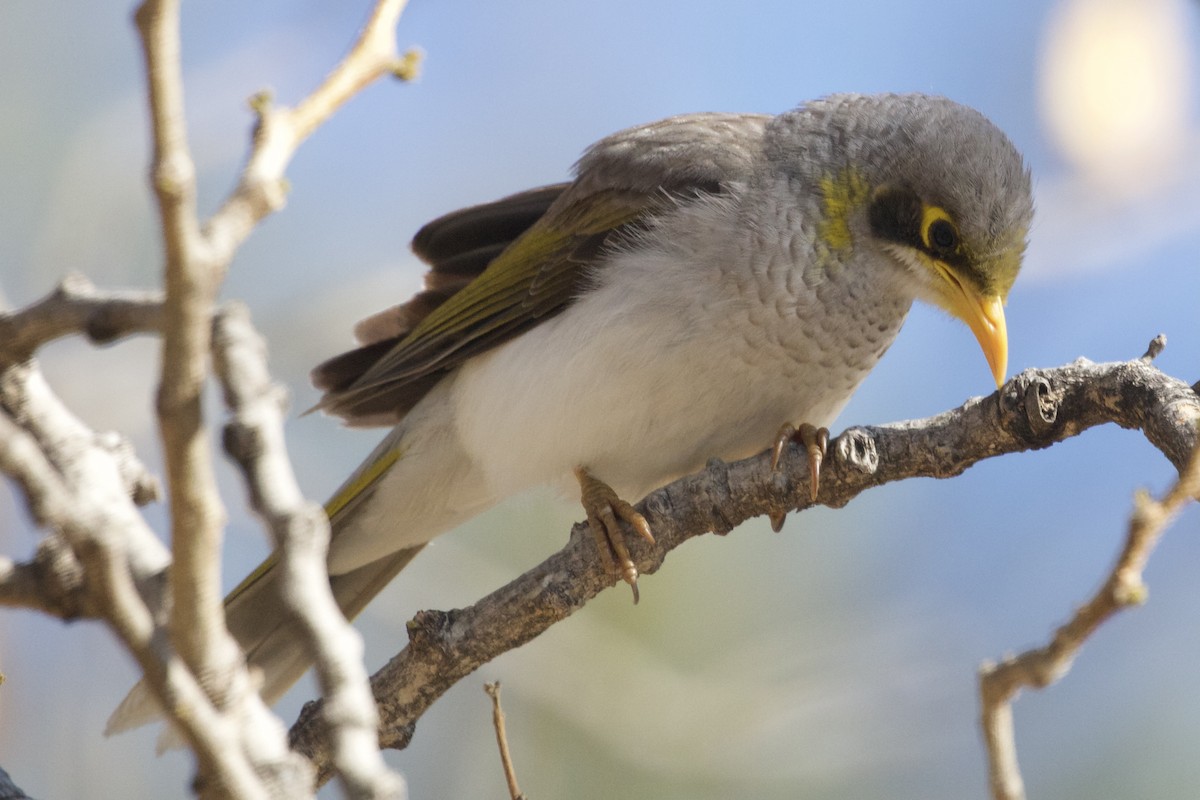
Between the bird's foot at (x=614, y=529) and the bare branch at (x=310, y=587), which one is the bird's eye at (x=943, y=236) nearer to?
the bird's foot at (x=614, y=529)

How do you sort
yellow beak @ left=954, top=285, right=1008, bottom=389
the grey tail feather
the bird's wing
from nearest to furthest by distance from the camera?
yellow beak @ left=954, top=285, right=1008, bottom=389 → the grey tail feather → the bird's wing

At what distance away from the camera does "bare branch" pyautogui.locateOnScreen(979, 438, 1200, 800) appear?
1359 mm

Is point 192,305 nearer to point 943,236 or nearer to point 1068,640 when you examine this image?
point 1068,640

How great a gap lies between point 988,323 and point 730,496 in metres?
1.17

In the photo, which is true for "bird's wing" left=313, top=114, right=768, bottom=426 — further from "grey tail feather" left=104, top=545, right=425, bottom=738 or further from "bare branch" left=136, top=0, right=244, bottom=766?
"bare branch" left=136, top=0, right=244, bottom=766

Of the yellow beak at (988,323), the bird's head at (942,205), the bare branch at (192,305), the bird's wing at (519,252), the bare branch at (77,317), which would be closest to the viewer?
the bare branch at (192,305)

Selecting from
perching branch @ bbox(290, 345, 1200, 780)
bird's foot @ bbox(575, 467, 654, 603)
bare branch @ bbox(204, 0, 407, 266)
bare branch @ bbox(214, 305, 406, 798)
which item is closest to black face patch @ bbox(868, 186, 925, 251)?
perching branch @ bbox(290, 345, 1200, 780)

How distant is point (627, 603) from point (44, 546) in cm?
469

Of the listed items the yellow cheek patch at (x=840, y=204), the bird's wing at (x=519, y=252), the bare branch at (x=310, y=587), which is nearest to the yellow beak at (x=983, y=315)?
the yellow cheek patch at (x=840, y=204)

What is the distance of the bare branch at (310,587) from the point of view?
144cm

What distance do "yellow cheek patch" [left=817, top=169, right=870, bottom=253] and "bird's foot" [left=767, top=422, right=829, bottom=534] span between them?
0.61m

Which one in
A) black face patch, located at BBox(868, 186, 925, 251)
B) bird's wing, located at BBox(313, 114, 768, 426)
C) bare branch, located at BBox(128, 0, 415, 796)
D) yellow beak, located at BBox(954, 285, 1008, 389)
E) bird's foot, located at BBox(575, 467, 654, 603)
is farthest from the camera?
bird's wing, located at BBox(313, 114, 768, 426)

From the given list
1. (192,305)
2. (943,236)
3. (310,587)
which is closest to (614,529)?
(943,236)

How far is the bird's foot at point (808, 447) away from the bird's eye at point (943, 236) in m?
0.73
